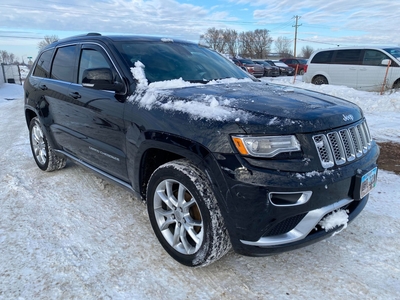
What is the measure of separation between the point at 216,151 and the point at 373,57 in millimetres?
12252

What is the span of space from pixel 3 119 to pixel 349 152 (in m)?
10.2

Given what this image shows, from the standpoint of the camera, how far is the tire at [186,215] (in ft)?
7.37

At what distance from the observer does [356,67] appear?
12.5m

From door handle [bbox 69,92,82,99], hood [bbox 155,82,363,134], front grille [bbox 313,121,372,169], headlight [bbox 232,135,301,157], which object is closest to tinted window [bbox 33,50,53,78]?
door handle [bbox 69,92,82,99]

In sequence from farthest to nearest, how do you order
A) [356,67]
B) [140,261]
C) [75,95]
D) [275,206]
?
[356,67], [75,95], [140,261], [275,206]

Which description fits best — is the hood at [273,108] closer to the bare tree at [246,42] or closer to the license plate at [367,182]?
the license plate at [367,182]

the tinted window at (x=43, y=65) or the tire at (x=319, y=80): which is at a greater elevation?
the tinted window at (x=43, y=65)

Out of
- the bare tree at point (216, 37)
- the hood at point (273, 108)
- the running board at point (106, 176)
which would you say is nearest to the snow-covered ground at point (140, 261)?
the running board at point (106, 176)

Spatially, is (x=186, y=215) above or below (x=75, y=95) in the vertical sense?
below

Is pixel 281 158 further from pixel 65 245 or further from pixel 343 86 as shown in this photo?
pixel 343 86

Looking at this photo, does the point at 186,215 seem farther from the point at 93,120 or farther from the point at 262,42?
the point at 262,42

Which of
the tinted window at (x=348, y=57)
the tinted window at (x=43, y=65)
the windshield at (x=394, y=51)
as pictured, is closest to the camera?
the tinted window at (x=43, y=65)

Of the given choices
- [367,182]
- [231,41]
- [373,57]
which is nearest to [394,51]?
[373,57]

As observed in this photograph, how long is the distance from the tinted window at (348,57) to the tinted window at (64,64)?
1139 centimetres
